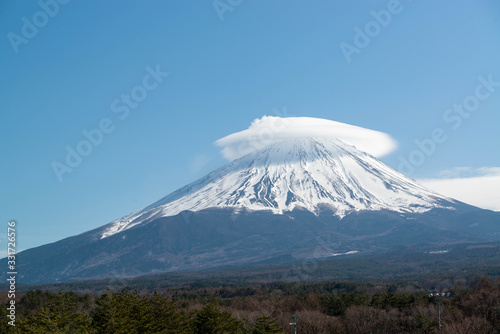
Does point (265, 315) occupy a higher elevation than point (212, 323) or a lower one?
lower

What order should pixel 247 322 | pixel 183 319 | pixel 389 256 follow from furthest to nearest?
pixel 389 256 < pixel 247 322 < pixel 183 319

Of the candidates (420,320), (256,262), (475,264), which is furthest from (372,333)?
(256,262)

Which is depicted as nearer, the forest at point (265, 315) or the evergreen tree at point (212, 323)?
the forest at point (265, 315)

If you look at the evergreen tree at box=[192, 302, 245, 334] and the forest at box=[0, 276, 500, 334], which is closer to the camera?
the forest at box=[0, 276, 500, 334]

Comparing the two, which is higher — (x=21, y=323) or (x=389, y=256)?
(x=21, y=323)

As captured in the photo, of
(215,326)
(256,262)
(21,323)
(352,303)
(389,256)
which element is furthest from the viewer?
(256,262)

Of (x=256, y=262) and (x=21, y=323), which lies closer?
(x=21, y=323)

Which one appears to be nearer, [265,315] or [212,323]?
[212,323]

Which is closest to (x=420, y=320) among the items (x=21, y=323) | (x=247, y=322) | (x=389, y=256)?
(x=247, y=322)

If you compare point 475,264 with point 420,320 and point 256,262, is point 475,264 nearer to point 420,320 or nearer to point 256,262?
point 256,262

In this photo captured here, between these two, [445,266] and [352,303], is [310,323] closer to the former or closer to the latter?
[352,303]

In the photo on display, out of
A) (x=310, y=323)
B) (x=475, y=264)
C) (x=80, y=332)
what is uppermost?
(x=80, y=332)
